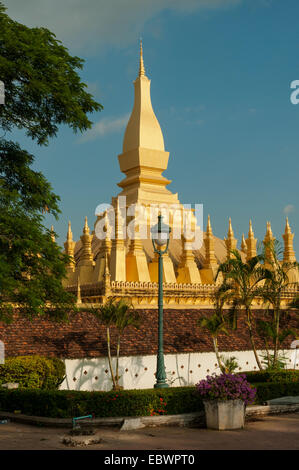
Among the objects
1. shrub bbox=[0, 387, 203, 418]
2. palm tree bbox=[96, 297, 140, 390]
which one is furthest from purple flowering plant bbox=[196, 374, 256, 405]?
palm tree bbox=[96, 297, 140, 390]

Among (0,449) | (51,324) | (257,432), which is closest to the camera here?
(0,449)

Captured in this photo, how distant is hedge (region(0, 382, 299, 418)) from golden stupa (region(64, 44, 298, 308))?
15.6 metres

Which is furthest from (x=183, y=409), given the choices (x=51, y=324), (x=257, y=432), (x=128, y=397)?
(x=51, y=324)

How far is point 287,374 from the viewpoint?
1989 centimetres

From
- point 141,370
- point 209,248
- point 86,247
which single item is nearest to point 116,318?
point 141,370

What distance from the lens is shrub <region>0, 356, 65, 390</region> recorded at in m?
17.5

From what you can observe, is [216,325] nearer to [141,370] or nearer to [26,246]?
[141,370]

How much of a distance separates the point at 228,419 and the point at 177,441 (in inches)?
77.2

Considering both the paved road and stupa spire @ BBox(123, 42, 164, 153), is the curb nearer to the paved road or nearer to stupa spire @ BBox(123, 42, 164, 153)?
the paved road

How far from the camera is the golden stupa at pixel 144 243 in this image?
3612 cm
